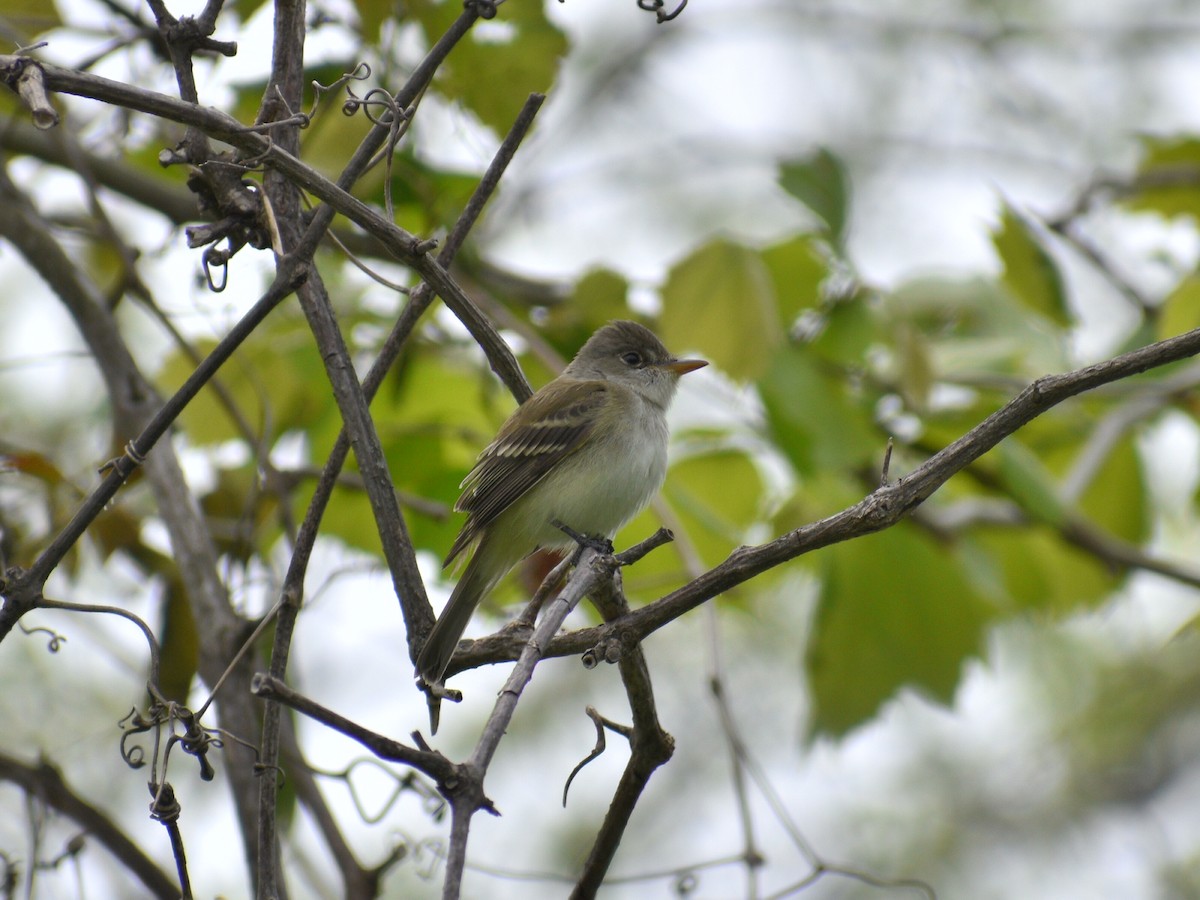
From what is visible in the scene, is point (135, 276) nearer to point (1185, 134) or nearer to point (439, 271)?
point (439, 271)

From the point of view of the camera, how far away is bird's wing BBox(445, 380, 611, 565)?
365 cm

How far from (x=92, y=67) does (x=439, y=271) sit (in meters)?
2.06

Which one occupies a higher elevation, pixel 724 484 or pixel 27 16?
pixel 27 16

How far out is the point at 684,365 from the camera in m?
4.60

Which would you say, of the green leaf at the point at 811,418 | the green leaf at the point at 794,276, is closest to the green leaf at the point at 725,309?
the green leaf at the point at 811,418

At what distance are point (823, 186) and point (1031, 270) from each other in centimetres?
109

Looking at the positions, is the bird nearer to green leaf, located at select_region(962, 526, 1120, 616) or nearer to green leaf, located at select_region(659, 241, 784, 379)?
green leaf, located at select_region(659, 241, 784, 379)

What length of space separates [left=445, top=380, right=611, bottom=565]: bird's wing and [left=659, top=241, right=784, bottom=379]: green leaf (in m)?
0.52

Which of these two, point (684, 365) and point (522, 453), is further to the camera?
point (684, 365)

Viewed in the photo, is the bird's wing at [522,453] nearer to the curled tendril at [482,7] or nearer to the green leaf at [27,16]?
the curled tendril at [482,7]

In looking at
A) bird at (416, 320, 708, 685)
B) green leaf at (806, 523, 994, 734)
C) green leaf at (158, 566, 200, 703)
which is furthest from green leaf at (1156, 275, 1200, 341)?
green leaf at (158, 566, 200, 703)

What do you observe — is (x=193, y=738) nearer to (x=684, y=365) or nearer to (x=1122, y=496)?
(x=684, y=365)

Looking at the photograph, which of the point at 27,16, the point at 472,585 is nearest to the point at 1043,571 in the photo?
the point at 472,585

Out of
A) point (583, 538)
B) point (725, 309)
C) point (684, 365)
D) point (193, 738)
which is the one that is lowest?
point (193, 738)
